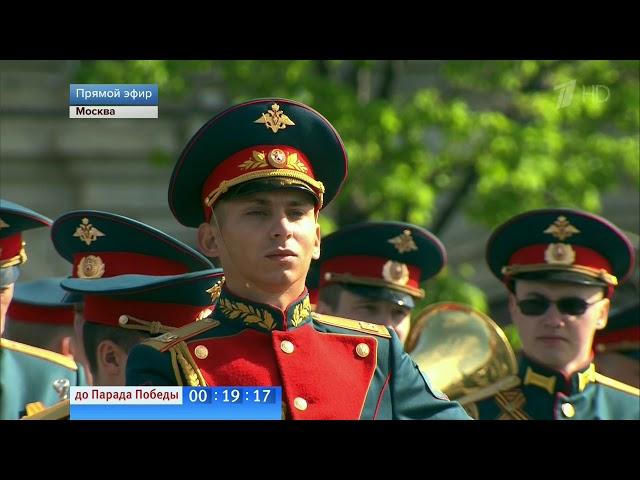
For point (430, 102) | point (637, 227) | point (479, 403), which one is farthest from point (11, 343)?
point (430, 102)

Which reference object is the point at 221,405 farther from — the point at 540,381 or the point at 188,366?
the point at 540,381

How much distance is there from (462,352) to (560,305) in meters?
1.06

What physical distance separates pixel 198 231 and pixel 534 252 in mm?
2527

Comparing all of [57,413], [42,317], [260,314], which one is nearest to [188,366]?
[260,314]

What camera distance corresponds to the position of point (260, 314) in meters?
5.50

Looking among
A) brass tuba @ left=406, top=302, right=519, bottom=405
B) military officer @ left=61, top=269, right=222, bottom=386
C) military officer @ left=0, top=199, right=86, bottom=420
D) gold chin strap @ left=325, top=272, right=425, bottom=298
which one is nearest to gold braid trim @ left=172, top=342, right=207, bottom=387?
military officer @ left=61, top=269, right=222, bottom=386

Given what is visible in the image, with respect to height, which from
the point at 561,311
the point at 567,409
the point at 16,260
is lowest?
the point at 567,409

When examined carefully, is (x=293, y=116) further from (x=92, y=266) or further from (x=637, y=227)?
(x=637, y=227)

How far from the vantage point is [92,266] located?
7.12 metres

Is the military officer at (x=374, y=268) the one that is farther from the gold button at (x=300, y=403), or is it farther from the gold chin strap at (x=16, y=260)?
the gold button at (x=300, y=403)

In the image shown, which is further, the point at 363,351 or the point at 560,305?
the point at 560,305

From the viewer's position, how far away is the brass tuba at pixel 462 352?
789cm

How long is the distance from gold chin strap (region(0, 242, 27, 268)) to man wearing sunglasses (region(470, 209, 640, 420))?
6.80 feet

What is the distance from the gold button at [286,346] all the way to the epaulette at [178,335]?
0.23 m
